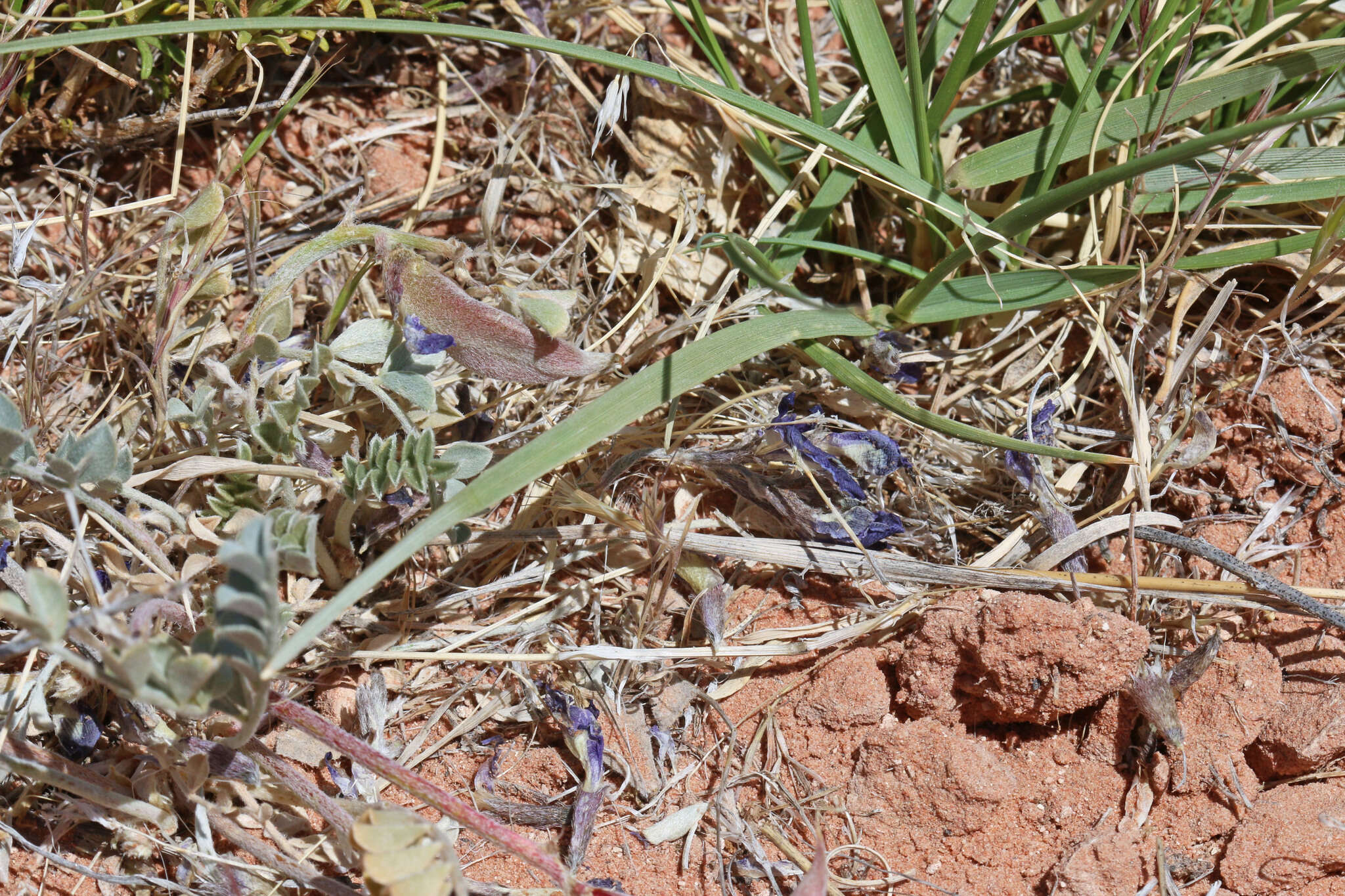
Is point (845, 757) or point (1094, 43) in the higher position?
point (1094, 43)

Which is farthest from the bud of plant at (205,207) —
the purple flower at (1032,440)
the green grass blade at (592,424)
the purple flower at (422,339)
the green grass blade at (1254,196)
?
the green grass blade at (1254,196)

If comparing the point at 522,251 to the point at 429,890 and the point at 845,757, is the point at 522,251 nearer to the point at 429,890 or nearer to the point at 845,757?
the point at 845,757

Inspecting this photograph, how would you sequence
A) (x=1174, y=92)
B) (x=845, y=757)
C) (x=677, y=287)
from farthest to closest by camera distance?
1. (x=677, y=287)
2. (x=1174, y=92)
3. (x=845, y=757)

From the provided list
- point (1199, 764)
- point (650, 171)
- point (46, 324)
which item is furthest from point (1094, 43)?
point (46, 324)

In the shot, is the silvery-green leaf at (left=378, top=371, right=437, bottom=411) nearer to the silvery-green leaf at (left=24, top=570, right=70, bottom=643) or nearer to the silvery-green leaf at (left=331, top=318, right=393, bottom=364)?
the silvery-green leaf at (left=331, top=318, right=393, bottom=364)

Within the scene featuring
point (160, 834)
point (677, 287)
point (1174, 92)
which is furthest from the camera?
point (677, 287)

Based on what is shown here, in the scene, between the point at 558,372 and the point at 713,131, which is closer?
the point at 558,372

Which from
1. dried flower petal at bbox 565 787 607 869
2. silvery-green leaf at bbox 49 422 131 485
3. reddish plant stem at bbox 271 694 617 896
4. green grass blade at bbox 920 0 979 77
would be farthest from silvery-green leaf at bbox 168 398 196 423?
green grass blade at bbox 920 0 979 77

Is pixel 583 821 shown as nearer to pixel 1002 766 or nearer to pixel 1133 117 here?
pixel 1002 766
